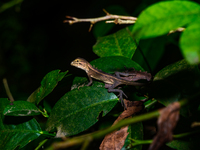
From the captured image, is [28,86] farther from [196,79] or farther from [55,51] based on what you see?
[196,79]

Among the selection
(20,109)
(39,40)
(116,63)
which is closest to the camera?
(20,109)

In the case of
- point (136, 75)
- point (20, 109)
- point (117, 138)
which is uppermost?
point (20, 109)

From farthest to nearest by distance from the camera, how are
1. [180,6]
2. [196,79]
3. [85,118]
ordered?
[85,118], [196,79], [180,6]

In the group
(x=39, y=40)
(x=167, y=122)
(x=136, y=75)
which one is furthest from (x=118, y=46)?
(x=39, y=40)

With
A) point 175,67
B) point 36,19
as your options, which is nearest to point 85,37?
point 36,19

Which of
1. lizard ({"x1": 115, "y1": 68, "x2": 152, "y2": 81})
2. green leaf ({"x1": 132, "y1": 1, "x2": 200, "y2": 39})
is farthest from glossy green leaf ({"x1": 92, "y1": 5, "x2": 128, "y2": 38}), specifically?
green leaf ({"x1": 132, "y1": 1, "x2": 200, "y2": 39})

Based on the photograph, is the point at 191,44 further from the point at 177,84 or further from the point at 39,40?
the point at 39,40

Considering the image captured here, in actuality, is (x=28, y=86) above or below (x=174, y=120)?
below

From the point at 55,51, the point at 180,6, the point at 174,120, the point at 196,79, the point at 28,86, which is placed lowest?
the point at 28,86
